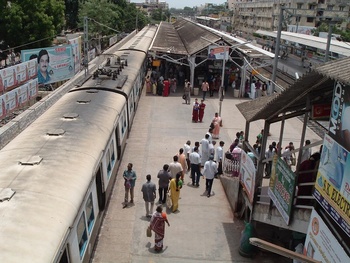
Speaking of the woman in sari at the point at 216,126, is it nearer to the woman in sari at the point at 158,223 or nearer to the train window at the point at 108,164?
the train window at the point at 108,164

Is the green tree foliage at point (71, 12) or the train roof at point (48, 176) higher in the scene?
the green tree foliage at point (71, 12)

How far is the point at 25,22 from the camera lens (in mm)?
25953

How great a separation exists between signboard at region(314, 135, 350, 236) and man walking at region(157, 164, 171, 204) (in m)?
4.58

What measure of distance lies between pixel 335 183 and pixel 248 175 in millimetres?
3825

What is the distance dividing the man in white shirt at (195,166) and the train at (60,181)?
7.32ft

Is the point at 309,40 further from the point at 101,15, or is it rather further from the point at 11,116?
the point at 11,116

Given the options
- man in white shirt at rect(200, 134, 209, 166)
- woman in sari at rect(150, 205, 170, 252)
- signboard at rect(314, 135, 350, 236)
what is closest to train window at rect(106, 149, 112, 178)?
woman in sari at rect(150, 205, 170, 252)

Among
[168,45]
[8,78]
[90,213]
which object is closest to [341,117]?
[90,213]

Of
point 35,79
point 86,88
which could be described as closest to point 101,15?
point 35,79

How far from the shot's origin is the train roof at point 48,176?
4934mm

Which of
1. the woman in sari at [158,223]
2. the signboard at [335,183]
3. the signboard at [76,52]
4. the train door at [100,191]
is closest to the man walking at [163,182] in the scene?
the train door at [100,191]

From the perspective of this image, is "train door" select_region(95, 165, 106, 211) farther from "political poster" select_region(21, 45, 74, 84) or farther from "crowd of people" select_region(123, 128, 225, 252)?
"political poster" select_region(21, 45, 74, 84)

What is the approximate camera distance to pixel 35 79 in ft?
63.9

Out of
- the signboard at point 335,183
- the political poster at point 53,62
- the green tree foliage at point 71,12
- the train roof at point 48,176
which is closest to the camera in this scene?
the train roof at point 48,176
